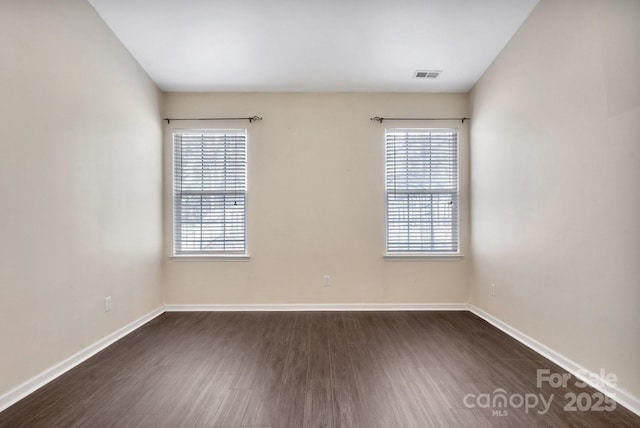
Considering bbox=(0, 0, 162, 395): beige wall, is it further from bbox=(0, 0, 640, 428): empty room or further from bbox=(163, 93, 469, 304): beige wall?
bbox=(163, 93, 469, 304): beige wall

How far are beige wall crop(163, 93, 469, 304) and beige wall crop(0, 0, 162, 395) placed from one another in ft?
2.36

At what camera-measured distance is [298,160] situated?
365 cm

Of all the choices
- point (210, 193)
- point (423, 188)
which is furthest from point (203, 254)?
point (423, 188)

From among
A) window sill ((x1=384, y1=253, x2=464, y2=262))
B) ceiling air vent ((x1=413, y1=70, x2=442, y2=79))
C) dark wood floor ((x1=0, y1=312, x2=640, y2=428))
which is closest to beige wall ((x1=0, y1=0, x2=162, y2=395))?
dark wood floor ((x1=0, y1=312, x2=640, y2=428))

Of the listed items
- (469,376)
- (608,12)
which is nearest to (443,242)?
(469,376)

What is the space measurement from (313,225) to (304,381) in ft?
6.25

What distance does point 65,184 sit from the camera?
223 centimetres

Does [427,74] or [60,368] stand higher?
[427,74]

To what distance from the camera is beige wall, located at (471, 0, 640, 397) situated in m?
1.79

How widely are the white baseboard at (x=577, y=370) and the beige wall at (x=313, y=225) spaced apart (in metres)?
0.87

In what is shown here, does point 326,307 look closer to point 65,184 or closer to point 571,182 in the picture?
point 571,182

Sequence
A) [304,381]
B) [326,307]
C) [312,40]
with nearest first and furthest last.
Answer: [304,381] < [312,40] < [326,307]

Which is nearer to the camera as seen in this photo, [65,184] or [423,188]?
[65,184]

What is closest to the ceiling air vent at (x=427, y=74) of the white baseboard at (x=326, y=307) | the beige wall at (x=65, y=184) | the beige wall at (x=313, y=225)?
the beige wall at (x=313, y=225)
